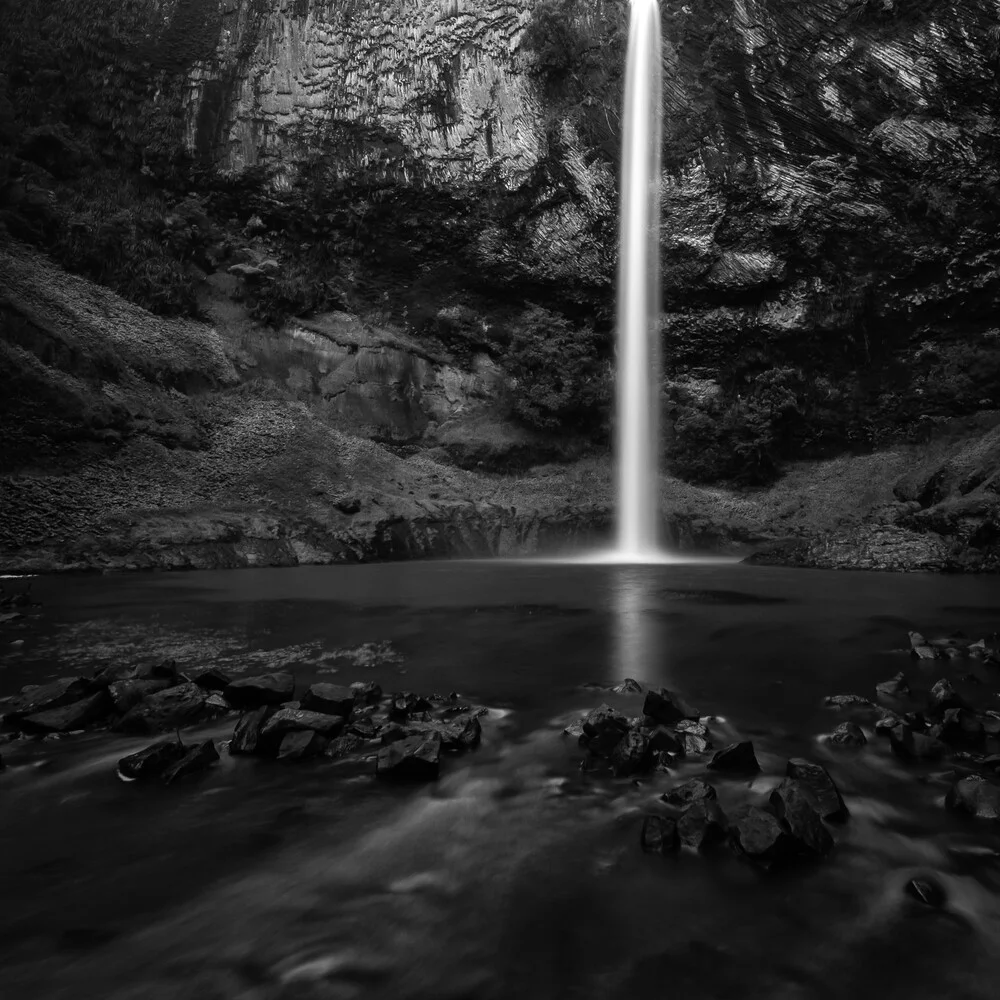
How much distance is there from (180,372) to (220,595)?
1293 centimetres

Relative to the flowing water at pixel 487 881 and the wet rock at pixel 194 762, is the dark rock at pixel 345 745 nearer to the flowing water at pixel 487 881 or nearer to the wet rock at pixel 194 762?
the flowing water at pixel 487 881

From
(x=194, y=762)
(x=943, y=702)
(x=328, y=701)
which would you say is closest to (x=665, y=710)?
(x=943, y=702)

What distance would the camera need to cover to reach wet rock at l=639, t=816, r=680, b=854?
254 centimetres

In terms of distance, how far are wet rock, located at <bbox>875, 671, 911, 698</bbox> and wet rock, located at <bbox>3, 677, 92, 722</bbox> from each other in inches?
219

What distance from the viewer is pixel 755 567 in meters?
16.1

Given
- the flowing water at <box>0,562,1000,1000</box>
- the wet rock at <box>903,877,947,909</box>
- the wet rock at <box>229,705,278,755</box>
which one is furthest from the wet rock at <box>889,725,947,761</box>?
the wet rock at <box>229,705,278,755</box>

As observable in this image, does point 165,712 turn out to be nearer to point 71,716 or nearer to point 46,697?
point 71,716

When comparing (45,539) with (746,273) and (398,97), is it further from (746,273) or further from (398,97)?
(746,273)

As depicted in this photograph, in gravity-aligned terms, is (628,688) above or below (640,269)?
below

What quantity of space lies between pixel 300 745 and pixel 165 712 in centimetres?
112

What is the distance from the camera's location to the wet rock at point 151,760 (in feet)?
10.7

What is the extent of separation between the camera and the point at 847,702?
440 centimetres

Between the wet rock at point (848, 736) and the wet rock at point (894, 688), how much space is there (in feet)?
3.46

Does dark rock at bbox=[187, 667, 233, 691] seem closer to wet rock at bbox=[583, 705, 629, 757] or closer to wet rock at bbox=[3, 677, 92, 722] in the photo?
wet rock at bbox=[3, 677, 92, 722]
